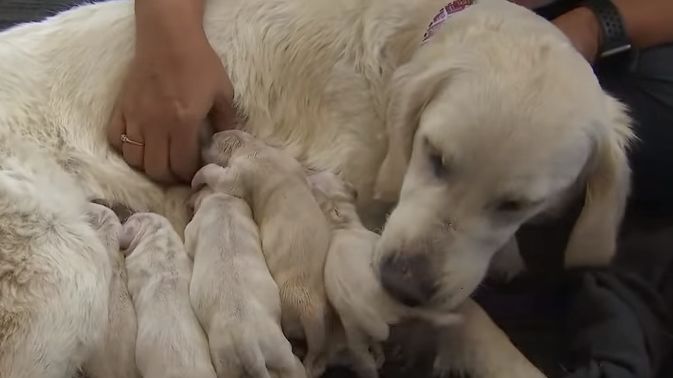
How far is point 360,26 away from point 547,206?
1.73 feet

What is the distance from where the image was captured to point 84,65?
2012 millimetres

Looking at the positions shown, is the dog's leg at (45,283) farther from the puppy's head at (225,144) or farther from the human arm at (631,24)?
the human arm at (631,24)

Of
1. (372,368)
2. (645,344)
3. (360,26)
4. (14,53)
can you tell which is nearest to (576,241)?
(645,344)

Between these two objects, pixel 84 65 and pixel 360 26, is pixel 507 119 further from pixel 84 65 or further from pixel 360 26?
pixel 84 65

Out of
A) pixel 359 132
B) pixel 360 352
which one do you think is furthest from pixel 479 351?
pixel 359 132

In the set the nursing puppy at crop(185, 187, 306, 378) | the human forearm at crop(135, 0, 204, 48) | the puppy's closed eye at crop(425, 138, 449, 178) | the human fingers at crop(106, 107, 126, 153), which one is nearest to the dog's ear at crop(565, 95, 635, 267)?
the puppy's closed eye at crop(425, 138, 449, 178)

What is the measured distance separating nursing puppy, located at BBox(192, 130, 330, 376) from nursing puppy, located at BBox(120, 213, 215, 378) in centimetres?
15

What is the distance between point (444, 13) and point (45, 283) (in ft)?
2.90

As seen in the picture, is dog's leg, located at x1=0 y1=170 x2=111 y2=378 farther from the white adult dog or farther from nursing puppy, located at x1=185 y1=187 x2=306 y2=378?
nursing puppy, located at x1=185 y1=187 x2=306 y2=378

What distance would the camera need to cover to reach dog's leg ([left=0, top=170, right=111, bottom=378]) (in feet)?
5.17

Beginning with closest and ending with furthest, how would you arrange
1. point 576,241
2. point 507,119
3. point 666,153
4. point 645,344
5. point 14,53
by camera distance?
point 507,119, point 576,241, point 645,344, point 14,53, point 666,153

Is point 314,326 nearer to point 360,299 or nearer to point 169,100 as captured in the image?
point 360,299

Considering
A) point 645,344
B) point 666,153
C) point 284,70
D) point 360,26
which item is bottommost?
point 645,344

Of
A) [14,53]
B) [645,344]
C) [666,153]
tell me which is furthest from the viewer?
[666,153]
